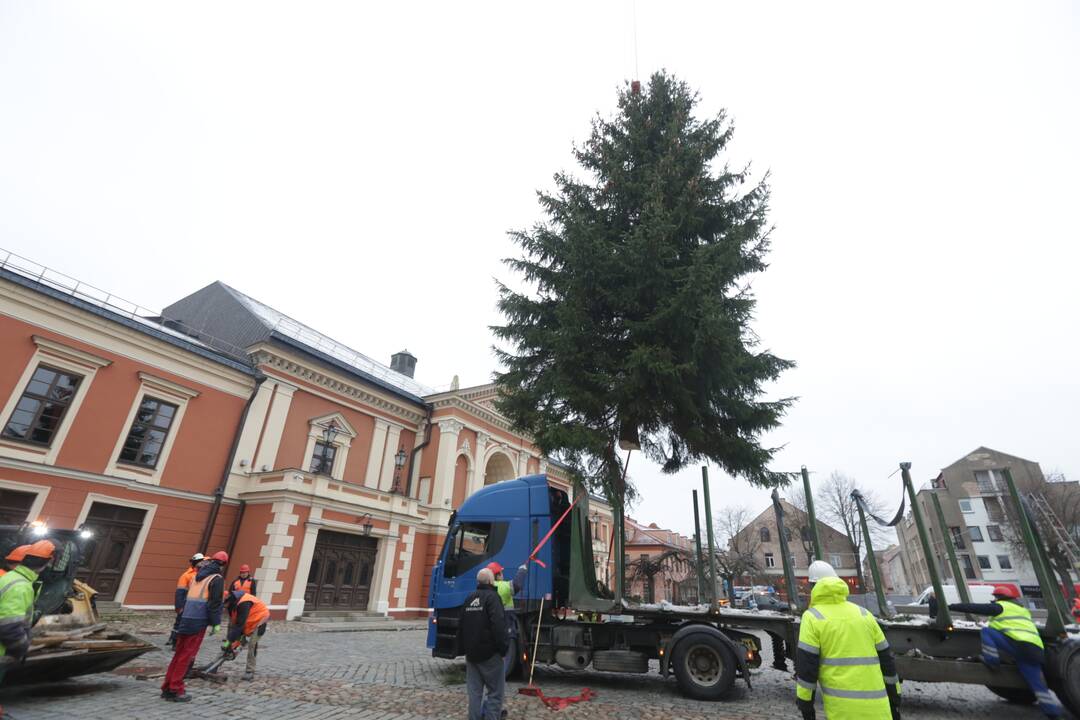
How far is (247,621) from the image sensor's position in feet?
26.2

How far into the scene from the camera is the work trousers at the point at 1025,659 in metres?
5.80

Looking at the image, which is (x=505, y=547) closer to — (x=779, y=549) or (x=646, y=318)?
(x=646, y=318)

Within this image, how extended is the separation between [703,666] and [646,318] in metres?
6.06

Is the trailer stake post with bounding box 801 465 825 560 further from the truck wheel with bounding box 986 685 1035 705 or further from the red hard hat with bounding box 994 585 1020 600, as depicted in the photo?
the truck wheel with bounding box 986 685 1035 705

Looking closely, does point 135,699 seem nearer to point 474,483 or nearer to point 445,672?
point 445,672

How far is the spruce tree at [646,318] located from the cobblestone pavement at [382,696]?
347cm

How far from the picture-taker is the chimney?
34.2 meters

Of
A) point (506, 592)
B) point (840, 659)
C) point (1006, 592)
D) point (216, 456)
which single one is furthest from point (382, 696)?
point (216, 456)

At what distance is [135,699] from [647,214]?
11068mm

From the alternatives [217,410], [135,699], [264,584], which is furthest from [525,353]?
[217,410]

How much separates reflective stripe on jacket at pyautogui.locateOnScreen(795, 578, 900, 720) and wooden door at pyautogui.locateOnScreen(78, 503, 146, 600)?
19.1 m

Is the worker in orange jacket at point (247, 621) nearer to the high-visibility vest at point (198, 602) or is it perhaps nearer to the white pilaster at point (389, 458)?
the high-visibility vest at point (198, 602)

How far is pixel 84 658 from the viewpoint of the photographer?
6254 mm

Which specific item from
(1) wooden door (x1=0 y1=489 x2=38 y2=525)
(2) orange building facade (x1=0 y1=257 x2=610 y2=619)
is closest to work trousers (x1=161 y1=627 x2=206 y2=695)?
(2) orange building facade (x1=0 y1=257 x2=610 y2=619)
